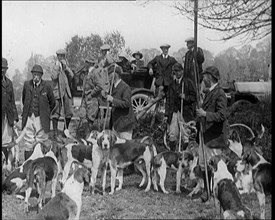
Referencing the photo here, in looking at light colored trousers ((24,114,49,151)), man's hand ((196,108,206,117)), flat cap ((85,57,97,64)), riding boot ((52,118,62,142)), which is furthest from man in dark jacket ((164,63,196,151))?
light colored trousers ((24,114,49,151))

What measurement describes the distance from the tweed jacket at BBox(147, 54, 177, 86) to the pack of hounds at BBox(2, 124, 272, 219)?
584mm

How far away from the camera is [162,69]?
207 inches

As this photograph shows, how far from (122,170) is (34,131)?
2.94 feet

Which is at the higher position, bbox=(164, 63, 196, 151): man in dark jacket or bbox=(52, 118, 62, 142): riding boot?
bbox=(164, 63, 196, 151): man in dark jacket

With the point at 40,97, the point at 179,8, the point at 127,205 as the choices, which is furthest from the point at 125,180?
the point at 179,8

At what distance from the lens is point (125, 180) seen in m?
5.05

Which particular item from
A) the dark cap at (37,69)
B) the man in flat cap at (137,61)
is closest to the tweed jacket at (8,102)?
the dark cap at (37,69)

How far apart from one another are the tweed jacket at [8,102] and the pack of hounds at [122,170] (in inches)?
13.4

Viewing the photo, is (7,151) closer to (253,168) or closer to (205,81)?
(205,81)

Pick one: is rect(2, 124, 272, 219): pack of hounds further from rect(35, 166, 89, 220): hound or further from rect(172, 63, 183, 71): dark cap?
rect(172, 63, 183, 71): dark cap

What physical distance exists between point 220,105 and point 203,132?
0.99 feet

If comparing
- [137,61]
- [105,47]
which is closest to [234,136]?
[137,61]

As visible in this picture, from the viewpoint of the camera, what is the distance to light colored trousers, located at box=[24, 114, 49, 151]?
5.09m

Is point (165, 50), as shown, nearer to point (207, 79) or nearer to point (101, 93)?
point (207, 79)
